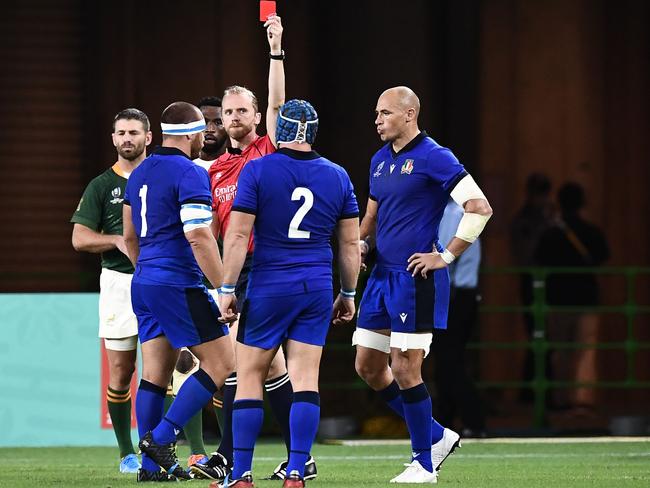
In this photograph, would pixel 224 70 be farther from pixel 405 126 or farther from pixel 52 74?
pixel 405 126

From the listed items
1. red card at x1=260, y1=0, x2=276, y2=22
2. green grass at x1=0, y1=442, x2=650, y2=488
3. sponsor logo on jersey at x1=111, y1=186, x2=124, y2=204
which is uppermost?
red card at x1=260, y1=0, x2=276, y2=22

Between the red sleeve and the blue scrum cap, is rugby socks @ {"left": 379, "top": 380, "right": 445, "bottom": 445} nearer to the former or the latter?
the red sleeve

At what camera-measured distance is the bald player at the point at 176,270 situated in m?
8.84

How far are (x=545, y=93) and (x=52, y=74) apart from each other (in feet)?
16.3

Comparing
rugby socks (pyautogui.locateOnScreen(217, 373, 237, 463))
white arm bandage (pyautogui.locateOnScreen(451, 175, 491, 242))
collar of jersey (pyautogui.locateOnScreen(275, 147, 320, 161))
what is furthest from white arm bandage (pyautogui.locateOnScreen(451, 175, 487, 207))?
rugby socks (pyautogui.locateOnScreen(217, 373, 237, 463))

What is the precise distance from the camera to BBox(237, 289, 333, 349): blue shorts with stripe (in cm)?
845

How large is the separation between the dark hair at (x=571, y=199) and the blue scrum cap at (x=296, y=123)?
24.2 ft

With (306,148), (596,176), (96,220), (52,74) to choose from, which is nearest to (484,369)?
(596,176)

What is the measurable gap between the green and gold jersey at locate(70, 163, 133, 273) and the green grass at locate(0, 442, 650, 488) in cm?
132

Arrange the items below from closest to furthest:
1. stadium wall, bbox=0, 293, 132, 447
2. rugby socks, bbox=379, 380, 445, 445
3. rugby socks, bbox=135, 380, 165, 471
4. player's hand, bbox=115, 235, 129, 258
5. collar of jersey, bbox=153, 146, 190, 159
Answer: collar of jersey, bbox=153, 146, 190, 159, rugby socks, bbox=135, 380, 165, 471, rugby socks, bbox=379, 380, 445, 445, player's hand, bbox=115, 235, 129, 258, stadium wall, bbox=0, 293, 132, 447

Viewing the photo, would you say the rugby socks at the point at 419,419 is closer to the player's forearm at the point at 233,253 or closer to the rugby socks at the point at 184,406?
the rugby socks at the point at 184,406

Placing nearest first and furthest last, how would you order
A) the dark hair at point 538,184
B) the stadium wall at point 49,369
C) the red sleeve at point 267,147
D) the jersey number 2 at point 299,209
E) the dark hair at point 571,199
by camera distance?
the jersey number 2 at point 299,209 < the red sleeve at point 267,147 < the stadium wall at point 49,369 < the dark hair at point 571,199 < the dark hair at point 538,184

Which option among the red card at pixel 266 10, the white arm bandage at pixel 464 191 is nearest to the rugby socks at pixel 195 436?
the white arm bandage at pixel 464 191

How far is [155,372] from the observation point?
928 cm
